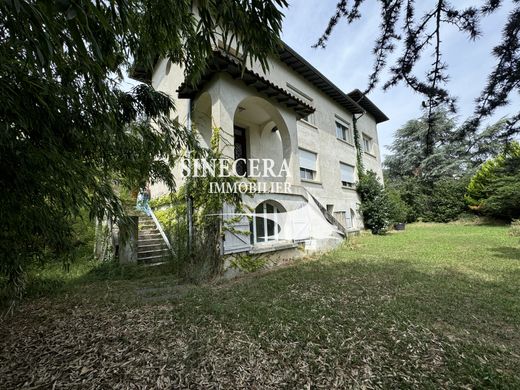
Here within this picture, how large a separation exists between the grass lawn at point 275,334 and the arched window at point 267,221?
2336 mm

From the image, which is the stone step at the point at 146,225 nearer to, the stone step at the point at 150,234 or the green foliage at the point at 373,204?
the stone step at the point at 150,234

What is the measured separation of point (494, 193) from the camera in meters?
15.4

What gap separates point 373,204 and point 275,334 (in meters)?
12.7

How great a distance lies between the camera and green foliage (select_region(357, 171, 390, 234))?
45.0 ft

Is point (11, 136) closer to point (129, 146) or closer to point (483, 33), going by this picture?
point (129, 146)

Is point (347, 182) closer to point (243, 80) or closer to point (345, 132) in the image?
point (345, 132)

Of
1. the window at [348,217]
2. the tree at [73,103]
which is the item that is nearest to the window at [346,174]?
the window at [348,217]

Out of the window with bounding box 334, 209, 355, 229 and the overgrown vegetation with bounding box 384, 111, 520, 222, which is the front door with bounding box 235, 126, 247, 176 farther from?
the overgrown vegetation with bounding box 384, 111, 520, 222

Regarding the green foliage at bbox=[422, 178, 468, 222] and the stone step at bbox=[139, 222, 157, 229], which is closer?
the stone step at bbox=[139, 222, 157, 229]

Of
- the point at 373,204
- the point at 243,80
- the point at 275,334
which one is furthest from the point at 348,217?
the point at 275,334

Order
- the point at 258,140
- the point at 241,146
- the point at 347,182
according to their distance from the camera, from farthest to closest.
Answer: the point at 347,182
the point at 258,140
the point at 241,146

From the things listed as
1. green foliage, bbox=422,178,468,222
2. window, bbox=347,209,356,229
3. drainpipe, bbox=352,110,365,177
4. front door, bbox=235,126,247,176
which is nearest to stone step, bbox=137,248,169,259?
front door, bbox=235,126,247,176

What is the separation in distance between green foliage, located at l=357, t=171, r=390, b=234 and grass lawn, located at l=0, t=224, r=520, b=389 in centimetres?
830

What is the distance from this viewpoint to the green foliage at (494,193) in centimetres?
1398
